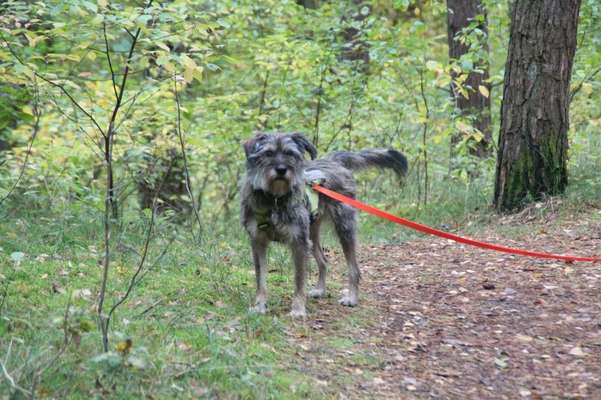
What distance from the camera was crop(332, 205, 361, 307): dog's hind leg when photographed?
22.8ft

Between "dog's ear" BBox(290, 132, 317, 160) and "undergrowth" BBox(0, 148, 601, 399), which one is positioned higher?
"dog's ear" BBox(290, 132, 317, 160)

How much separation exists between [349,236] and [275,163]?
1403 millimetres

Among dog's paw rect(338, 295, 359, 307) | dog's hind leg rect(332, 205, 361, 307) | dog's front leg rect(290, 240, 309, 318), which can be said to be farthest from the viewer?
dog's hind leg rect(332, 205, 361, 307)

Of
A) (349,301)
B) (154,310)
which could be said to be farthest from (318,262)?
(154,310)

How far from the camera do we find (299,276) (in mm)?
6336

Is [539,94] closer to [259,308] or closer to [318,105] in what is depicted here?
[318,105]

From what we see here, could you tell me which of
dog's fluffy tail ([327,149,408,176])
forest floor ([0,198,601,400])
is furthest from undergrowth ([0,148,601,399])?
dog's fluffy tail ([327,149,408,176])

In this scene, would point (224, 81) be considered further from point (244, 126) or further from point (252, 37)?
point (244, 126)

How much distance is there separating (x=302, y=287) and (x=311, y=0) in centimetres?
1422

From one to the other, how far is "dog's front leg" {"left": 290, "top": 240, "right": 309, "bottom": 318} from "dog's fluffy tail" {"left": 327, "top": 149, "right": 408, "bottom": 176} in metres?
1.47

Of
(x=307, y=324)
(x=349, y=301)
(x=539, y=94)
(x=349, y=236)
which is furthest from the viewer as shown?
(x=539, y=94)

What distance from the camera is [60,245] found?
25.6ft

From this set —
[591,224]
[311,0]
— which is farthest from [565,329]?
[311,0]

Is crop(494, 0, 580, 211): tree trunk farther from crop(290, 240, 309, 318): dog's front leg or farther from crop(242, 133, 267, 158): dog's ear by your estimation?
crop(242, 133, 267, 158): dog's ear
